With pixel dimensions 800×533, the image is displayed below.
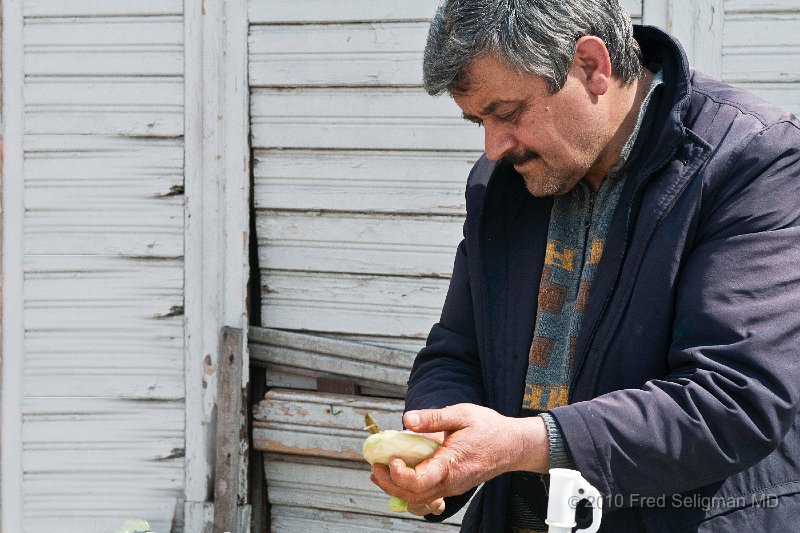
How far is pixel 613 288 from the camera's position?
→ 1.91 meters

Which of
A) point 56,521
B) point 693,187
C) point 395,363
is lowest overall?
point 56,521

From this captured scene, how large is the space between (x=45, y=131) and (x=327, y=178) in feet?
3.70

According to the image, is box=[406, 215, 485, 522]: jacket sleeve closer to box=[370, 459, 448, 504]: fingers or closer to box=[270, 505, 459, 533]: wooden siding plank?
box=[370, 459, 448, 504]: fingers

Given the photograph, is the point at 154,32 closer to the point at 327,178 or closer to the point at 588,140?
the point at 327,178

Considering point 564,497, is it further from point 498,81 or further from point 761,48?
point 761,48

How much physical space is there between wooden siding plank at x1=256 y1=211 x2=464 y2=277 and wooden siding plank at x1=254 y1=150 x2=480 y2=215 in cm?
5

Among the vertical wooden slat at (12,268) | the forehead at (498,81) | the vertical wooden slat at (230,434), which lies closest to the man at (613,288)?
the forehead at (498,81)

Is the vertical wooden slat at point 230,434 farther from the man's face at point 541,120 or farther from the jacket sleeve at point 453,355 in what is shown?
the man's face at point 541,120

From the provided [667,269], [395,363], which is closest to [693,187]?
[667,269]

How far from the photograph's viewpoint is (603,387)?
75.6 inches

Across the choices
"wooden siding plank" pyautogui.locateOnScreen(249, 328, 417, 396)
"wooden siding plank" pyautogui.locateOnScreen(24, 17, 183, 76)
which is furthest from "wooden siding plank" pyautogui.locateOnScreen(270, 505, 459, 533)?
"wooden siding plank" pyautogui.locateOnScreen(24, 17, 183, 76)

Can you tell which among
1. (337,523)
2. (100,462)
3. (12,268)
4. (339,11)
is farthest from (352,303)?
(12,268)

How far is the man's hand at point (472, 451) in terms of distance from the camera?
178 centimetres

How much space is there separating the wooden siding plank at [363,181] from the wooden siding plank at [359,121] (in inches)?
1.6
